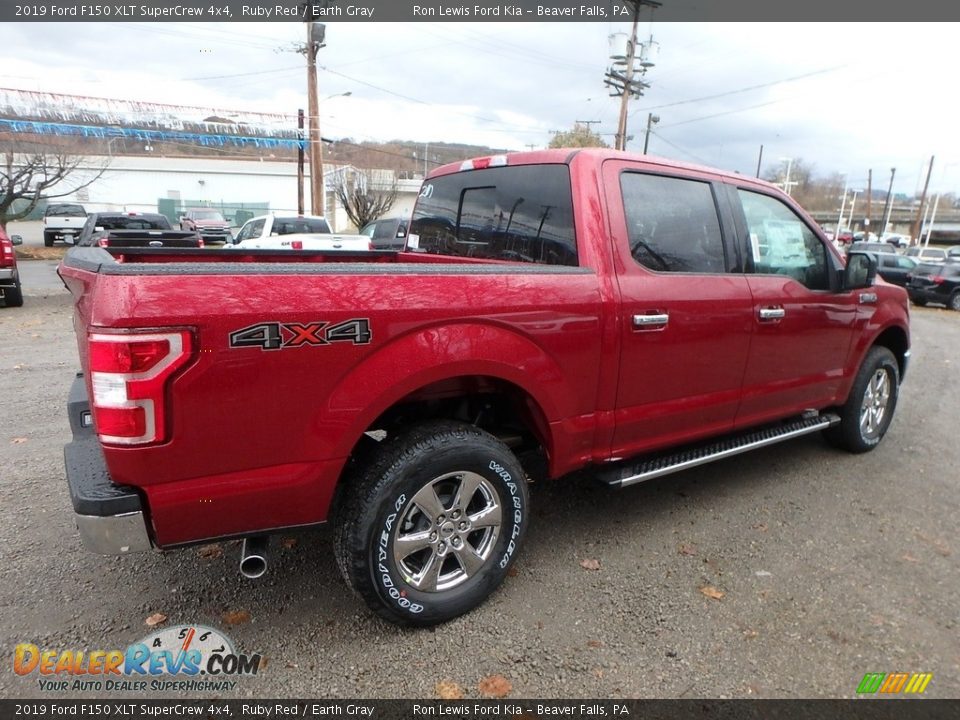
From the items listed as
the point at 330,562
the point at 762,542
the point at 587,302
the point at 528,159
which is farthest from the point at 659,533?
the point at 528,159

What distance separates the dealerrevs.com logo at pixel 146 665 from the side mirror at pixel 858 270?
3.99m

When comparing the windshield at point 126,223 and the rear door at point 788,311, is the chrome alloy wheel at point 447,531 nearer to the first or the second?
the rear door at point 788,311

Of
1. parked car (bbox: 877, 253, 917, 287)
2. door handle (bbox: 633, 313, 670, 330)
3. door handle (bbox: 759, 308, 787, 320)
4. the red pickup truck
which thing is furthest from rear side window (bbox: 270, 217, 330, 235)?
parked car (bbox: 877, 253, 917, 287)

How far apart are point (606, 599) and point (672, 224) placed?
6.30 ft

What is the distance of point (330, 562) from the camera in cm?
310

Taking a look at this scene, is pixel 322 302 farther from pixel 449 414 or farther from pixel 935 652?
pixel 935 652

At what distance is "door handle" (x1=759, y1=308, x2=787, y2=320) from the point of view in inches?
140

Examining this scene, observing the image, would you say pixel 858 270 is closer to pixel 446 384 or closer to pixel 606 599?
pixel 606 599

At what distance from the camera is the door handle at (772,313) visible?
3.56 meters

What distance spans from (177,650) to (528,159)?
2768 mm

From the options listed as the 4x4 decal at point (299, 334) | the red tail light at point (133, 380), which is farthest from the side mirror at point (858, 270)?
the red tail light at point (133, 380)

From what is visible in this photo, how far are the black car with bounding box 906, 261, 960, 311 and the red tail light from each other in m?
21.2

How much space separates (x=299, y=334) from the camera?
2084 millimetres

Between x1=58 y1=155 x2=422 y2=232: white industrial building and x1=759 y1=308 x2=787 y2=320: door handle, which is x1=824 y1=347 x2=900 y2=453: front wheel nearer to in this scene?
x1=759 y1=308 x2=787 y2=320: door handle
